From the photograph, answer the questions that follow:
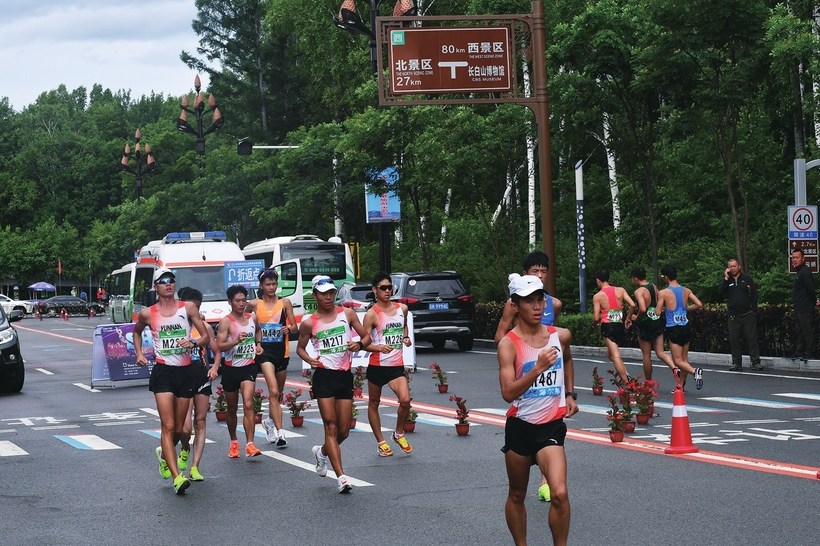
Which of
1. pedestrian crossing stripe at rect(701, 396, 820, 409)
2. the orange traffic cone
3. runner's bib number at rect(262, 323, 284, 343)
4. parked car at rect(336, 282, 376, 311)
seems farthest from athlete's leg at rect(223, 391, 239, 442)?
parked car at rect(336, 282, 376, 311)

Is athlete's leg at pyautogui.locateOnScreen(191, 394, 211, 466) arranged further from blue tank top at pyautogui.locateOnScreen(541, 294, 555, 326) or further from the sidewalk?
the sidewalk

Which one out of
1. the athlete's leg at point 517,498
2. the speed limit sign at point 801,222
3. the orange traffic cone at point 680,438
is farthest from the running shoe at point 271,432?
the speed limit sign at point 801,222

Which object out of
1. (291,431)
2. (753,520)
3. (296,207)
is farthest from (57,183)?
(753,520)

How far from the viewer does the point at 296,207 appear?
151 ft

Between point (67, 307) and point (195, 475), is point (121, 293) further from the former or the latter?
point (67, 307)

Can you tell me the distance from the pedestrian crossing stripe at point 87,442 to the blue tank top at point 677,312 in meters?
7.84

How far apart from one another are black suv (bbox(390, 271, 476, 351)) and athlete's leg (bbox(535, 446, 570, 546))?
2051 centimetres

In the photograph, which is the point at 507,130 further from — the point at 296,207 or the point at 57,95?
the point at 57,95

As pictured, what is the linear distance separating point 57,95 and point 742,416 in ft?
478

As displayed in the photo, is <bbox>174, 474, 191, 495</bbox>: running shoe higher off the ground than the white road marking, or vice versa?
<bbox>174, 474, 191, 495</bbox>: running shoe

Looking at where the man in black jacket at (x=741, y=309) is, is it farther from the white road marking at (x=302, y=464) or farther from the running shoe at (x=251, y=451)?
the running shoe at (x=251, y=451)

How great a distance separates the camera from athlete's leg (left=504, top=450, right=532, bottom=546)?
22.3ft

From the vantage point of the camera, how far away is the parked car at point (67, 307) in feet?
258

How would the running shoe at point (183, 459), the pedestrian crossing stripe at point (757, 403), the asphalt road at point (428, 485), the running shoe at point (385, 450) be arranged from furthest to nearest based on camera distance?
the pedestrian crossing stripe at point (757, 403)
the running shoe at point (385, 450)
the running shoe at point (183, 459)
the asphalt road at point (428, 485)
